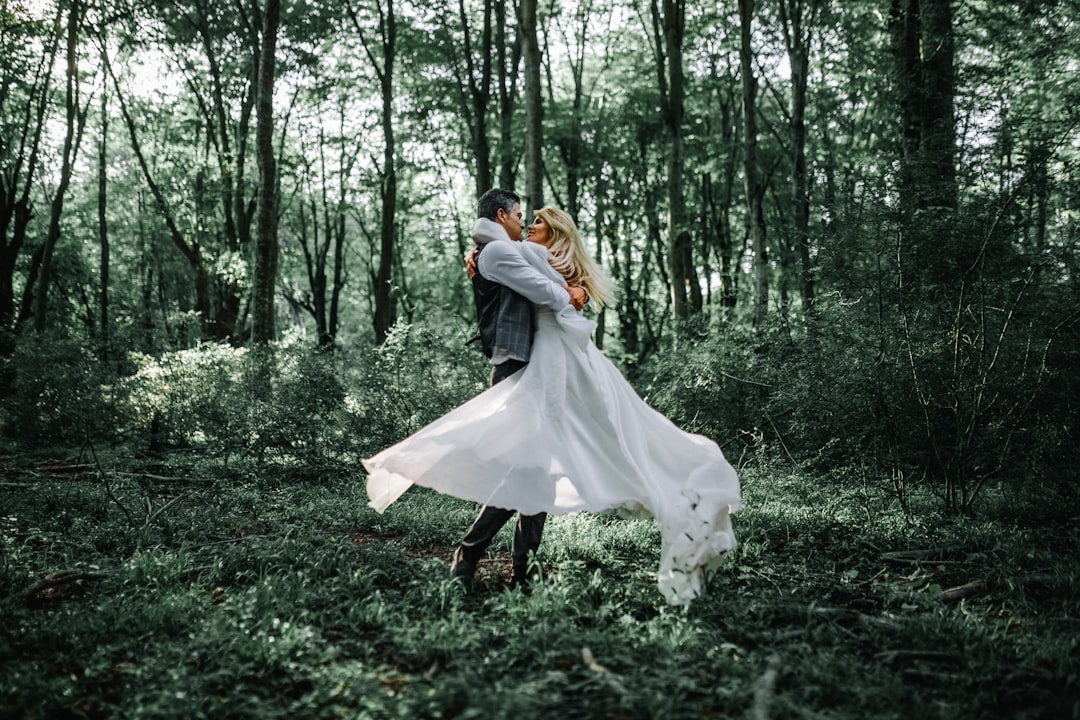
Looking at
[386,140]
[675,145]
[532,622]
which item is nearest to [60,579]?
[532,622]

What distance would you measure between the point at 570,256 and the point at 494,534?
6.02 feet

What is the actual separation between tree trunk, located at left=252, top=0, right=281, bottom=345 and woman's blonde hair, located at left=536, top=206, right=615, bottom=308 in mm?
8887

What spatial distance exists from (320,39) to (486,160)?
832 cm

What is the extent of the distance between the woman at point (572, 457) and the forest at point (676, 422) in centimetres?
49

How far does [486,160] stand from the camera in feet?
55.6

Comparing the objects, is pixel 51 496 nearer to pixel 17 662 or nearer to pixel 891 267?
pixel 17 662

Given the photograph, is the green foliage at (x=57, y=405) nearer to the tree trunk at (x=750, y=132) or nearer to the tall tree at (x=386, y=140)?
the tall tree at (x=386, y=140)

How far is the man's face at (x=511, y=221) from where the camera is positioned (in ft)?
15.3

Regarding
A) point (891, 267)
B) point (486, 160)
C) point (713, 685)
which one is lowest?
point (713, 685)

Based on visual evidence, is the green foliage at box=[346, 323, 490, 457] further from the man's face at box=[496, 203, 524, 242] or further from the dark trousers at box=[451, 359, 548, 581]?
the man's face at box=[496, 203, 524, 242]

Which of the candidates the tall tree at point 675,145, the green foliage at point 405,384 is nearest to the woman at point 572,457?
the green foliage at point 405,384

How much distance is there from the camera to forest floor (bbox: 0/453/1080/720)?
2896 millimetres

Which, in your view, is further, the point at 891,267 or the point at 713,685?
the point at 891,267

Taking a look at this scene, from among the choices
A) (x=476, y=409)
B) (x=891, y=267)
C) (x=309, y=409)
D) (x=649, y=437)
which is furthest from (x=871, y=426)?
(x=309, y=409)
